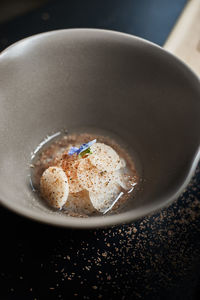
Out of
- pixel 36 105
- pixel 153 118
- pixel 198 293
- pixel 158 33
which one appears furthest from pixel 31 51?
pixel 198 293

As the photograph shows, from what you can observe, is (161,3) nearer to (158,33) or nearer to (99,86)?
(158,33)

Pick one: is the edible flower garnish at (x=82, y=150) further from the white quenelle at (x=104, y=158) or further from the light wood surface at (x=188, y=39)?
the light wood surface at (x=188, y=39)

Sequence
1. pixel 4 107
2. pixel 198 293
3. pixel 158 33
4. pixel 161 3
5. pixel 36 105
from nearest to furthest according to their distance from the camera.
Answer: pixel 198 293, pixel 4 107, pixel 36 105, pixel 158 33, pixel 161 3

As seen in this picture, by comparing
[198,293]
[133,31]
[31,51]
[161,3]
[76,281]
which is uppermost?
[161,3]

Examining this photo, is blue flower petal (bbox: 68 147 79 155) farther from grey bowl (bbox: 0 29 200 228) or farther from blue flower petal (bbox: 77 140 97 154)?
grey bowl (bbox: 0 29 200 228)

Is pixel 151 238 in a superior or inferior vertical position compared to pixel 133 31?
inferior

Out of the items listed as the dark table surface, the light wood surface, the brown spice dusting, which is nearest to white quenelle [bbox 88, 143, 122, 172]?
the brown spice dusting

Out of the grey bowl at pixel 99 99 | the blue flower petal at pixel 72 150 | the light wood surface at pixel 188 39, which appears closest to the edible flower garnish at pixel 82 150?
the blue flower petal at pixel 72 150
